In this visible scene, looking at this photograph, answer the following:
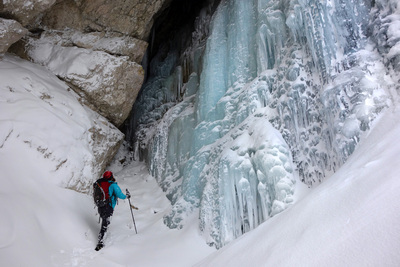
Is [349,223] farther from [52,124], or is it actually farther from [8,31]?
[8,31]

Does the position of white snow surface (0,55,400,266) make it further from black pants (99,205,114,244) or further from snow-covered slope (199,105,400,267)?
black pants (99,205,114,244)

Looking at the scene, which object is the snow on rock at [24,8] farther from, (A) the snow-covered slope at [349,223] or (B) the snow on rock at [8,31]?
(A) the snow-covered slope at [349,223]

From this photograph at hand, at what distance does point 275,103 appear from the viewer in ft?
21.4

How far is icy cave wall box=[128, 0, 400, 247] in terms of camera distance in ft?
16.4

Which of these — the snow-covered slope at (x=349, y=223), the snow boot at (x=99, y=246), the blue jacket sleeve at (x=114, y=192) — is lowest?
the snow boot at (x=99, y=246)

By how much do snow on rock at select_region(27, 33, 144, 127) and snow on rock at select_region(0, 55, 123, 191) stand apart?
1.07 ft

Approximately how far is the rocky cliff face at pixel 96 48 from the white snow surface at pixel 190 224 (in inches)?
69.6

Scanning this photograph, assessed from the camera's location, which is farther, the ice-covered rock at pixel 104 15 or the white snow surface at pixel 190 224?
the ice-covered rock at pixel 104 15

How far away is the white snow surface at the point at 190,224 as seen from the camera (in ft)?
8.20

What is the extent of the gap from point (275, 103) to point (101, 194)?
13.3ft

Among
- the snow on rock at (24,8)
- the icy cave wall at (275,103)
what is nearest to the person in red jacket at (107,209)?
the icy cave wall at (275,103)

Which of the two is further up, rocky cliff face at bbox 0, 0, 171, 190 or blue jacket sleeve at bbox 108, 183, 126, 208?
rocky cliff face at bbox 0, 0, 171, 190

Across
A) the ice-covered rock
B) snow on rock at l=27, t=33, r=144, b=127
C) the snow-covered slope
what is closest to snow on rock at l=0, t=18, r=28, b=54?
snow on rock at l=27, t=33, r=144, b=127

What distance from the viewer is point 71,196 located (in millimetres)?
7102
